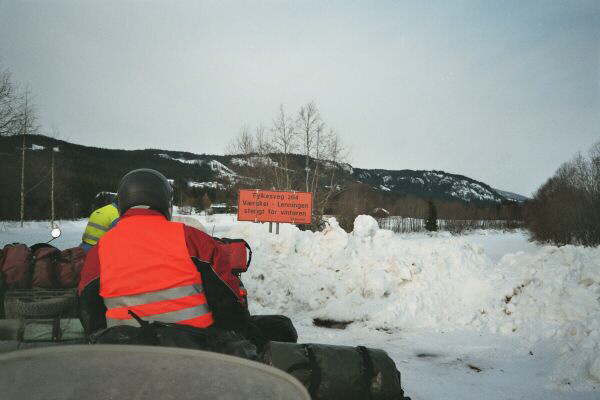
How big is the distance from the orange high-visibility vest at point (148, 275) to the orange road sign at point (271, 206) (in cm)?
1373

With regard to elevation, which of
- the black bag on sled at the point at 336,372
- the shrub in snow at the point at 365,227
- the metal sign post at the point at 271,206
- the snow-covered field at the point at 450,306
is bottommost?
the snow-covered field at the point at 450,306

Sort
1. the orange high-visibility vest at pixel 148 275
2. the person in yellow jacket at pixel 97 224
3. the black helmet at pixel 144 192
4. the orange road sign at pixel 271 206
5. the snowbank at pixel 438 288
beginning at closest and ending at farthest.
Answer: the orange high-visibility vest at pixel 148 275, the black helmet at pixel 144 192, the person in yellow jacket at pixel 97 224, the snowbank at pixel 438 288, the orange road sign at pixel 271 206

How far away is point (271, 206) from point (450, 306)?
952cm

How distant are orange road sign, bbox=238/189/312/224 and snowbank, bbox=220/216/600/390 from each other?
475cm

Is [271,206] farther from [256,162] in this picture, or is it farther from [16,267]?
[256,162]

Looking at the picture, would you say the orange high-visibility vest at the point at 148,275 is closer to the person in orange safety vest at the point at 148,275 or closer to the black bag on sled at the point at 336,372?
the person in orange safety vest at the point at 148,275

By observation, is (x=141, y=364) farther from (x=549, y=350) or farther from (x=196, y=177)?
(x=196, y=177)

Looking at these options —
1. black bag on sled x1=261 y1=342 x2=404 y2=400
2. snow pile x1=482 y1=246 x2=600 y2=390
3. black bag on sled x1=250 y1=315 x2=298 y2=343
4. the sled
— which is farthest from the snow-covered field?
the sled

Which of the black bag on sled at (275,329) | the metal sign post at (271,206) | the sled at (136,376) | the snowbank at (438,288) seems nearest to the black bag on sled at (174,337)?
the sled at (136,376)

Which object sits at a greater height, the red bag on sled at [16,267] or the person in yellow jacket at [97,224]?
the person in yellow jacket at [97,224]

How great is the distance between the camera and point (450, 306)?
24.9 feet

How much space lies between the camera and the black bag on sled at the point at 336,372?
2.11m

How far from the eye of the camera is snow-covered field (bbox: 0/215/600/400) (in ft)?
15.8

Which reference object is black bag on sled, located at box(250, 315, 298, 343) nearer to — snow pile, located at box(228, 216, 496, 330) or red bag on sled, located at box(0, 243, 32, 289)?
red bag on sled, located at box(0, 243, 32, 289)
